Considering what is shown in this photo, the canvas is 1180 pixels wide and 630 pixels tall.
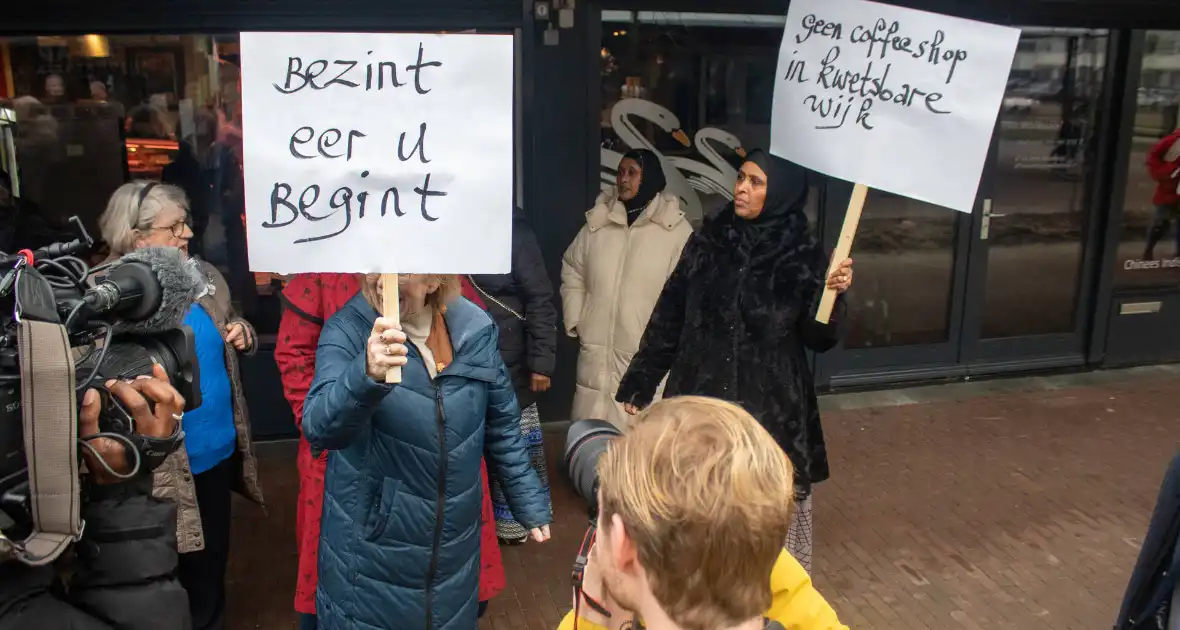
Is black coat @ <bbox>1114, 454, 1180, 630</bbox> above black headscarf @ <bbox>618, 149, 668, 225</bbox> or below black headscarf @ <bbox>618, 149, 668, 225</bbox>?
below

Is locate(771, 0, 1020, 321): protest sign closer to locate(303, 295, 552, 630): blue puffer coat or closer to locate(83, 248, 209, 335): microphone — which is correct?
locate(303, 295, 552, 630): blue puffer coat

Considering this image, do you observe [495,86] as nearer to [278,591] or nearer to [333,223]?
[333,223]

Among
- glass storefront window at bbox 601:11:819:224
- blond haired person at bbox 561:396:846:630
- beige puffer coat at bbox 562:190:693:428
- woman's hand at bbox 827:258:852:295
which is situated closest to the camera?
blond haired person at bbox 561:396:846:630

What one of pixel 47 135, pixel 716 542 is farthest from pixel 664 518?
pixel 47 135

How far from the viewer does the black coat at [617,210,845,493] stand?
367 cm

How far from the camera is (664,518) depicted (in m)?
1.35

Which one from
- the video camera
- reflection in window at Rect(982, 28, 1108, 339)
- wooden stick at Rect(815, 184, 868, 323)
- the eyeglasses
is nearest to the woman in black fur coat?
wooden stick at Rect(815, 184, 868, 323)

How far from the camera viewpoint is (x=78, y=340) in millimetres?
1900

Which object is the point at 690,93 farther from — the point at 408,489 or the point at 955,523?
the point at 408,489

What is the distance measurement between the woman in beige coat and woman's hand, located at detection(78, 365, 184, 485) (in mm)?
2967

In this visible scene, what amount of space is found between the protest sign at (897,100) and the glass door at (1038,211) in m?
4.16

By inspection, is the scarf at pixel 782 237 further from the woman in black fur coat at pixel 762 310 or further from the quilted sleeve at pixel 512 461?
the quilted sleeve at pixel 512 461

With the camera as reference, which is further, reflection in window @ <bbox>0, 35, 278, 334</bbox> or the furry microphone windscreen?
reflection in window @ <bbox>0, 35, 278, 334</bbox>

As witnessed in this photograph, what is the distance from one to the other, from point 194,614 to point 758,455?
3.05 m
